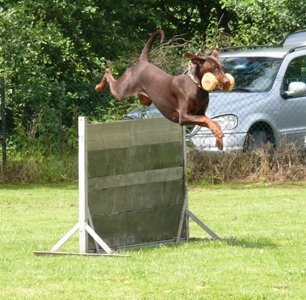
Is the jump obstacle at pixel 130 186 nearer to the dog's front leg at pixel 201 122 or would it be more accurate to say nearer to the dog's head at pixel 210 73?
the dog's front leg at pixel 201 122

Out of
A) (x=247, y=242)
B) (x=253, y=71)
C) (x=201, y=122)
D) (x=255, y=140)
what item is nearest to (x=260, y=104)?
(x=255, y=140)

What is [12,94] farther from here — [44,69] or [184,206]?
[184,206]

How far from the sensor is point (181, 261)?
8258 millimetres

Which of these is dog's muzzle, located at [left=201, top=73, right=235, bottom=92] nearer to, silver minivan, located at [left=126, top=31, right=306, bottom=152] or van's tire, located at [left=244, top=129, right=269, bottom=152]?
silver minivan, located at [left=126, top=31, right=306, bottom=152]

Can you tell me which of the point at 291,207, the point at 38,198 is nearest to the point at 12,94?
the point at 38,198

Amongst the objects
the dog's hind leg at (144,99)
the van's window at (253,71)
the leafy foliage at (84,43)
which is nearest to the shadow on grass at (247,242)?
the dog's hind leg at (144,99)

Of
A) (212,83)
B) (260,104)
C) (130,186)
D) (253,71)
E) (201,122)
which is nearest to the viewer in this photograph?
(212,83)

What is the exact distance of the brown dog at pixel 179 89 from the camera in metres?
7.53

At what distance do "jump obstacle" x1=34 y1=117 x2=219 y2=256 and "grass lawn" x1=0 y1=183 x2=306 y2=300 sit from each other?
0.89ft

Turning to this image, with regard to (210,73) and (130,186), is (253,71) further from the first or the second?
(210,73)

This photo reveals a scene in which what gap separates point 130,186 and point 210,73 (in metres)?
2.09

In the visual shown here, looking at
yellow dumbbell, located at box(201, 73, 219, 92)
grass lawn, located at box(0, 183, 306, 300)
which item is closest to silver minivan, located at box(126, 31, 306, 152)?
grass lawn, located at box(0, 183, 306, 300)

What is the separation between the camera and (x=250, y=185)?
1404 centimetres

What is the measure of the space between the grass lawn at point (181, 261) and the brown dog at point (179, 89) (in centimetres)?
120
